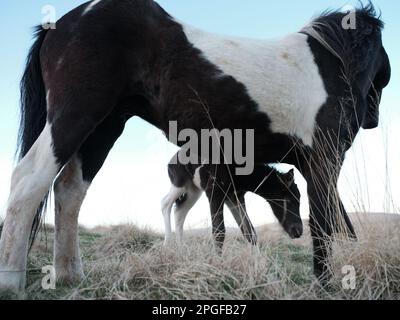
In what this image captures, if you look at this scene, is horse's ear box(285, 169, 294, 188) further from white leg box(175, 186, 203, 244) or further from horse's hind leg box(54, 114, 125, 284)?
horse's hind leg box(54, 114, 125, 284)

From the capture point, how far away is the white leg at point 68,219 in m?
3.50

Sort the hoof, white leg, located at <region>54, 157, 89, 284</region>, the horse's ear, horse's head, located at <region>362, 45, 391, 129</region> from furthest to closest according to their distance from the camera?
the horse's ear < horse's head, located at <region>362, 45, 391, 129</region> < white leg, located at <region>54, 157, 89, 284</region> < the hoof

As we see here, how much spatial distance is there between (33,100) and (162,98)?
1.10 metres

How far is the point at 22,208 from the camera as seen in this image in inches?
114

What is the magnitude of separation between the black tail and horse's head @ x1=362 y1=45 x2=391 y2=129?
9.51 feet

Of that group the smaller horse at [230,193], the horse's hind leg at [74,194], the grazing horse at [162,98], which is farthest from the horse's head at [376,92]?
the horse's hind leg at [74,194]

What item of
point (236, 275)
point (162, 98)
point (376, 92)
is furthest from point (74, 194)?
point (376, 92)

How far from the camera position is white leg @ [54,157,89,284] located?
3.50 m

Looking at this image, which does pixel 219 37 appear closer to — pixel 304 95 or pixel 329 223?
pixel 304 95

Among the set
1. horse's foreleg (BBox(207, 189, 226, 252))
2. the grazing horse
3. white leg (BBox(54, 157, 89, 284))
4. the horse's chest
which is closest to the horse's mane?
the grazing horse

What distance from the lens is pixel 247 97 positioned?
10.9 feet
